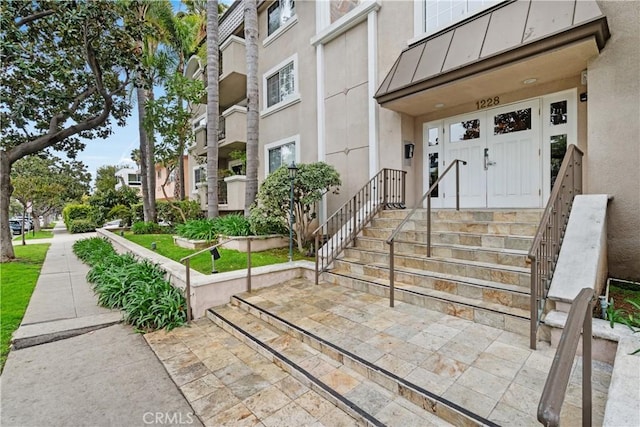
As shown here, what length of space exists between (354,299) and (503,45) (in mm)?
5067

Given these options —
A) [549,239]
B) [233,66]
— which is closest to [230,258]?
[549,239]

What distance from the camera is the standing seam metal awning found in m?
4.59

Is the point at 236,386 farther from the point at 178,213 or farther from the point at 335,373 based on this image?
the point at 178,213

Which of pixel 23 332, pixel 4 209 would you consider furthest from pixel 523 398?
pixel 4 209

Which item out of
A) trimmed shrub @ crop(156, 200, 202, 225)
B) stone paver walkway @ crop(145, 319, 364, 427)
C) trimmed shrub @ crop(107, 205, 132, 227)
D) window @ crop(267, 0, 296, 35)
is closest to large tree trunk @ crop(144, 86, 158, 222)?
trimmed shrub @ crop(156, 200, 202, 225)

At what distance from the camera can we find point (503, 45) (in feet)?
17.3

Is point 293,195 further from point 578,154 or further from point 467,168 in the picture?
point 578,154

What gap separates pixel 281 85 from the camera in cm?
1128

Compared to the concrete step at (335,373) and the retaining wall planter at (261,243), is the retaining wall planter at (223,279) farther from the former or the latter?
the retaining wall planter at (261,243)

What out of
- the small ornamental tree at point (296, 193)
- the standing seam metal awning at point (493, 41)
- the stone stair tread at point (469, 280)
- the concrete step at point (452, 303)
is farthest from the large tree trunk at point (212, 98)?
the stone stair tread at point (469, 280)

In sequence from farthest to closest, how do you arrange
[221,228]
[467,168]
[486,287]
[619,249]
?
[221,228], [467,168], [619,249], [486,287]

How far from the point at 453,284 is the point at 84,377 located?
4856 mm

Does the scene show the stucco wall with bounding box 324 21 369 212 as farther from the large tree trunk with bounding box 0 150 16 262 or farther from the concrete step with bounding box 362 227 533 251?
the large tree trunk with bounding box 0 150 16 262

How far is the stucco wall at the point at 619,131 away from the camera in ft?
15.0
